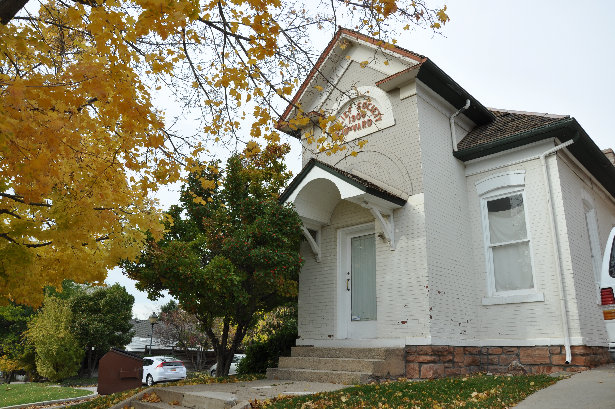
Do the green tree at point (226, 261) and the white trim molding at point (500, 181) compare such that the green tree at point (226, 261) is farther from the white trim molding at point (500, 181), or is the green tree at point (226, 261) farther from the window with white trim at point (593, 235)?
the window with white trim at point (593, 235)

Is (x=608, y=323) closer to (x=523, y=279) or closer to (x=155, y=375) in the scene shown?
(x=523, y=279)

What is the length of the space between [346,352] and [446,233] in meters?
3.22

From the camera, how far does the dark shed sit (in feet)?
34.4

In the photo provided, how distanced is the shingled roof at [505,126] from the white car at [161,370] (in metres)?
20.0

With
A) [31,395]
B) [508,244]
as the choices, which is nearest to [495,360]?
[508,244]

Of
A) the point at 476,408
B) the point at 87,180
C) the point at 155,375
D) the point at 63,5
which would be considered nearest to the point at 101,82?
the point at 87,180

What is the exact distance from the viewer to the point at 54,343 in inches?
949

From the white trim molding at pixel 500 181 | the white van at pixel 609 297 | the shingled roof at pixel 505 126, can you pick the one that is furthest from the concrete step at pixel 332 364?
the shingled roof at pixel 505 126

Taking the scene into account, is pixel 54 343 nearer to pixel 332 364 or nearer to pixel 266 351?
pixel 266 351

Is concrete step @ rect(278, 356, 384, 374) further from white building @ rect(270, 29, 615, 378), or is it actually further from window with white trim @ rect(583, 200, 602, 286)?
window with white trim @ rect(583, 200, 602, 286)

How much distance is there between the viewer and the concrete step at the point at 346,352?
8438mm

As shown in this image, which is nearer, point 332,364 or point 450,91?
point 332,364

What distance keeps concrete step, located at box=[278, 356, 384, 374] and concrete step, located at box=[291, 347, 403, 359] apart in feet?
0.71

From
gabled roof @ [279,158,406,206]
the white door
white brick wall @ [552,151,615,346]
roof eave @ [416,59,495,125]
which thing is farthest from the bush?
roof eave @ [416,59,495,125]
